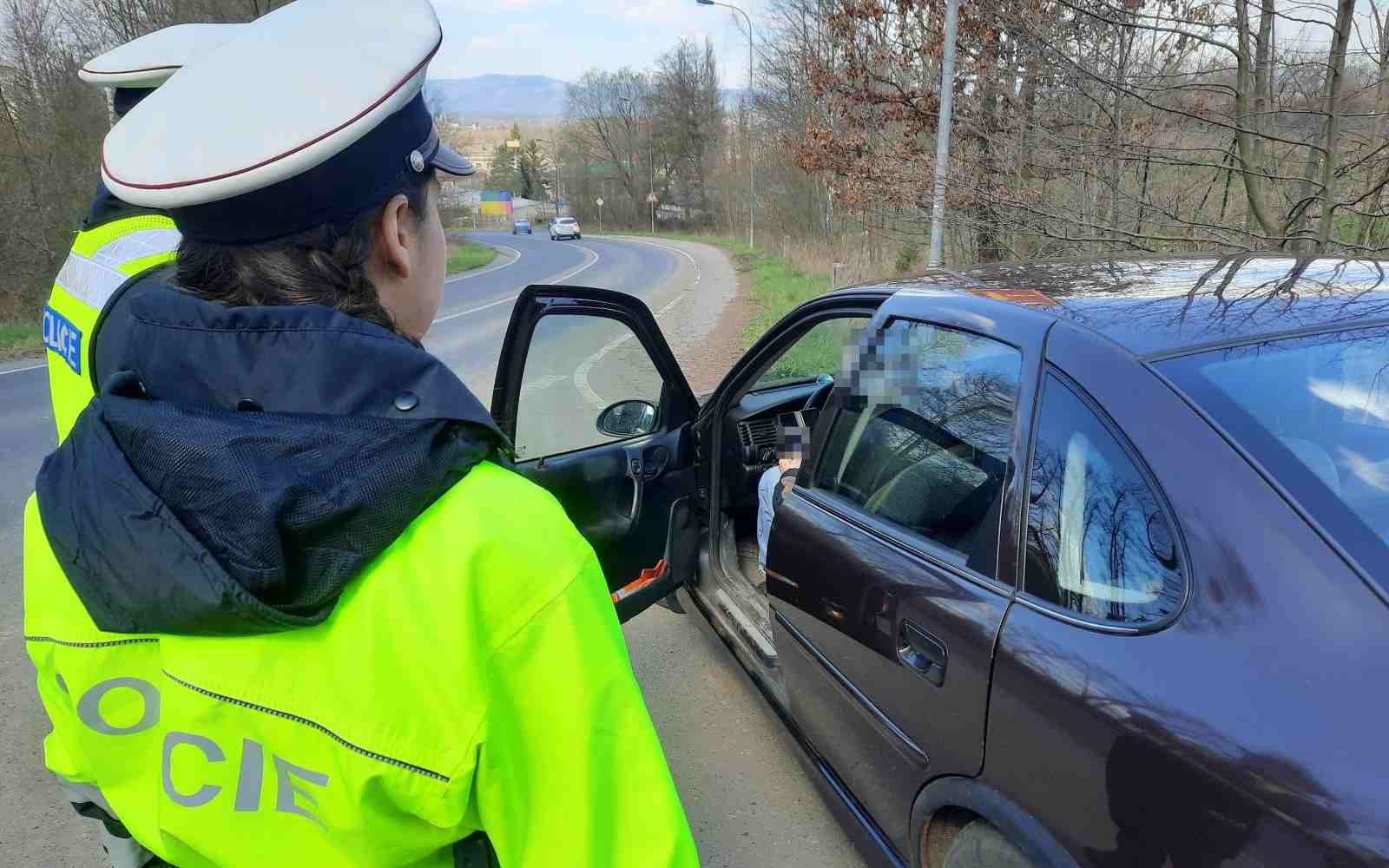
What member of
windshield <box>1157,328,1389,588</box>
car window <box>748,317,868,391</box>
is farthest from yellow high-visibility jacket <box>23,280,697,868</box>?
car window <box>748,317,868,391</box>

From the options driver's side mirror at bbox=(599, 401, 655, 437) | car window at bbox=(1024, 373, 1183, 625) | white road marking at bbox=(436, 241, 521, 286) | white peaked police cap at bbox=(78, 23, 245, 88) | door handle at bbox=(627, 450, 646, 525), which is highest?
white peaked police cap at bbox=(78, 23, 245, 88)

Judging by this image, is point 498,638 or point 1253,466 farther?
point 1253,466

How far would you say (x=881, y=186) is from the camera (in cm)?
1184

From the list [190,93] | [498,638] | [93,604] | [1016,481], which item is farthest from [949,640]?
[190,93]

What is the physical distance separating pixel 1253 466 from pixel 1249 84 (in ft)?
20.1

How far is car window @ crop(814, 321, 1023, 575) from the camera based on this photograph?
1.76 metres

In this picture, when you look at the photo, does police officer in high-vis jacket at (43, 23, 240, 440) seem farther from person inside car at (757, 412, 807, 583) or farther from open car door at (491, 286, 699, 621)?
person inside car at (757, 412, 807, 583)

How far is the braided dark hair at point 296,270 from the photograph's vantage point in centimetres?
87

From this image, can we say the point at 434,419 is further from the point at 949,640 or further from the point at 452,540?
the point at 949,640

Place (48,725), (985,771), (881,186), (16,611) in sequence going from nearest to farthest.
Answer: (985,771) → (48,725) → (16,611) → (881,186)

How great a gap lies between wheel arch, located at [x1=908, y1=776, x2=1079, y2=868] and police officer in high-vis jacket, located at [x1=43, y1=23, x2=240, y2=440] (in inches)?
82.2

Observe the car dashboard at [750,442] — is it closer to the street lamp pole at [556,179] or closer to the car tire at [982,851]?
the car tire at [982,851]

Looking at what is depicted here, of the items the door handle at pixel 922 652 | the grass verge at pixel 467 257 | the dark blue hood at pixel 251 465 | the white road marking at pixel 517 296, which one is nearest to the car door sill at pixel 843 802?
the door handle at pixel 922 652

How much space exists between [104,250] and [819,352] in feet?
7.37
